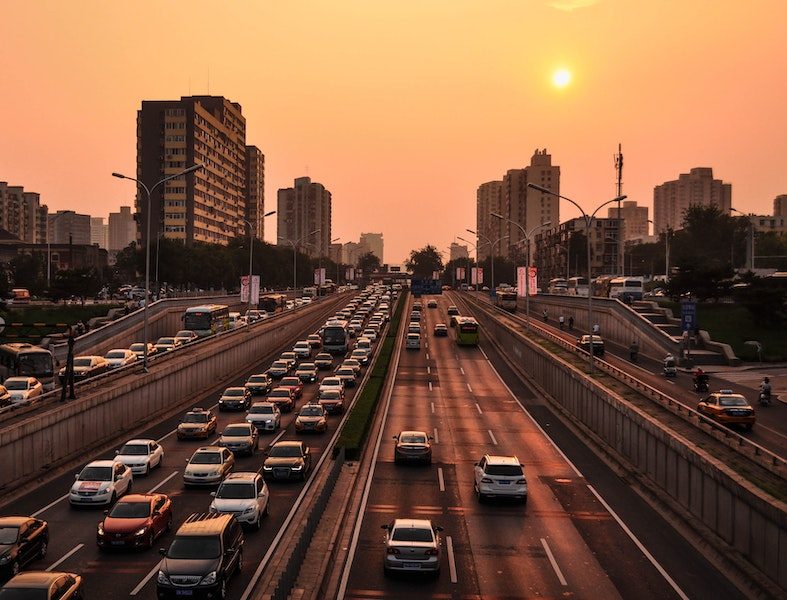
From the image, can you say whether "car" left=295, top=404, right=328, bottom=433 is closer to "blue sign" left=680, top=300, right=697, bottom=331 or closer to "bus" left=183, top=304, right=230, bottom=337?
"blue sign" left=680, top=300, right=697, bottom=331

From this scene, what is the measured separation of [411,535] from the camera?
68.0 ft

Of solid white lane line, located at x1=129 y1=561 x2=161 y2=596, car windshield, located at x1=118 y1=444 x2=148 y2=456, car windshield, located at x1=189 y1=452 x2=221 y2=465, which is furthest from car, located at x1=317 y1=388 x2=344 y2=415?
solid white lane line, located at x1=129 y1=561 x2=161 y2=596

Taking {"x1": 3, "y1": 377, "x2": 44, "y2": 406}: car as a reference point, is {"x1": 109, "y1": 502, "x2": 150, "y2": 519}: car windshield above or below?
below

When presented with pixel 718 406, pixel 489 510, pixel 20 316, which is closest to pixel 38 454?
pixel 489 510

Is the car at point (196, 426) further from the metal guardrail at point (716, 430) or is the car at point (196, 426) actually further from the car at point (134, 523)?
the metal guardrail at point (716, 430)

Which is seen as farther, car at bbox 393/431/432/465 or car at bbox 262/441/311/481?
car at bbox 393/431/432/465

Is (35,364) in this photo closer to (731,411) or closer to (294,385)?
(294,385)

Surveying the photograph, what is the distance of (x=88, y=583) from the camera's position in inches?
772

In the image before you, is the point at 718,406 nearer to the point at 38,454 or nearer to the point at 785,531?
the point at 785,531

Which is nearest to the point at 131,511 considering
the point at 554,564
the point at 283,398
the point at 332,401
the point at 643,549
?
the point at 554,564

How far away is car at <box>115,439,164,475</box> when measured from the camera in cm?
3178

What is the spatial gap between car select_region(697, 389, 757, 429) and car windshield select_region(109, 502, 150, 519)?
92.1 feet

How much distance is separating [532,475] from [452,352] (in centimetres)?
4817

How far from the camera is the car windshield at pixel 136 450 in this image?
32.7 meters
